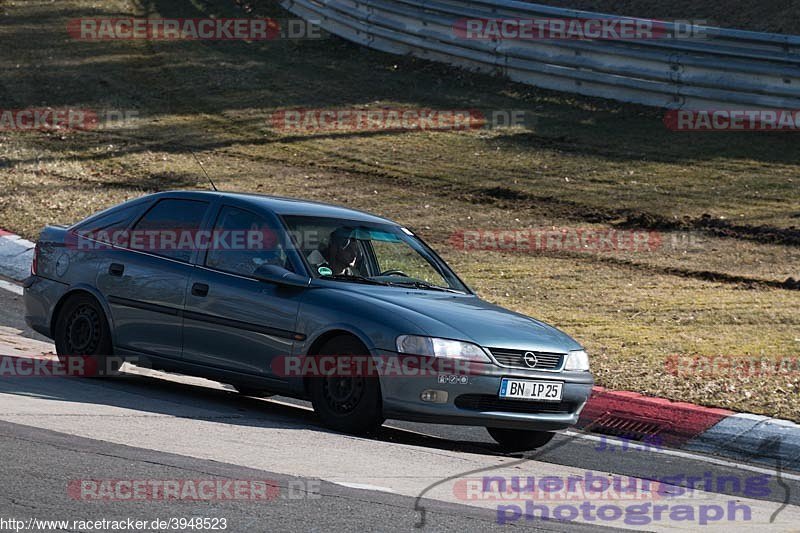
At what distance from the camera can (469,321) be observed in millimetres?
7473

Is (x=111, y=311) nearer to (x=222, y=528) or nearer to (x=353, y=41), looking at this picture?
(x=222, y=528)

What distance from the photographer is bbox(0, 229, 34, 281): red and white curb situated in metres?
13.0

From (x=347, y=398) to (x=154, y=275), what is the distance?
1.84 m

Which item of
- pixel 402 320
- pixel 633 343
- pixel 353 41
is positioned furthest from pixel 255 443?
pixel 353 41

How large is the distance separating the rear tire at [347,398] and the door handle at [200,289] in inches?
40.4

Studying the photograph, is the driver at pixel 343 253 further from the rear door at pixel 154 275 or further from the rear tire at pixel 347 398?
the rear door at pixel 154 275

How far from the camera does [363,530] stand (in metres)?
5.25

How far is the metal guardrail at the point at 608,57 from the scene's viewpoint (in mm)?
18422

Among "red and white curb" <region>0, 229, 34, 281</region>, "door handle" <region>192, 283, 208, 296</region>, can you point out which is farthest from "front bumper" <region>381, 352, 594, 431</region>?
"red and white curb" <region>0, 229, 34, 281</region>

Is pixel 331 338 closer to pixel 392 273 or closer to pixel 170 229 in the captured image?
pixel 392 273

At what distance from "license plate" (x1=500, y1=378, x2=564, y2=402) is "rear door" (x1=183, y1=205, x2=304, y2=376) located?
4.44 ft

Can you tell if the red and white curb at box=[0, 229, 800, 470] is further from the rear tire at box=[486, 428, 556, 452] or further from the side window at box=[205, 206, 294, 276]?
the side window at box=[205, 206, 294, 276]

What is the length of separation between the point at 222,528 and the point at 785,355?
679cm

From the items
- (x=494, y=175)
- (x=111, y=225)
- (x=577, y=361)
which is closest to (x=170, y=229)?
(x=111, y=225)
